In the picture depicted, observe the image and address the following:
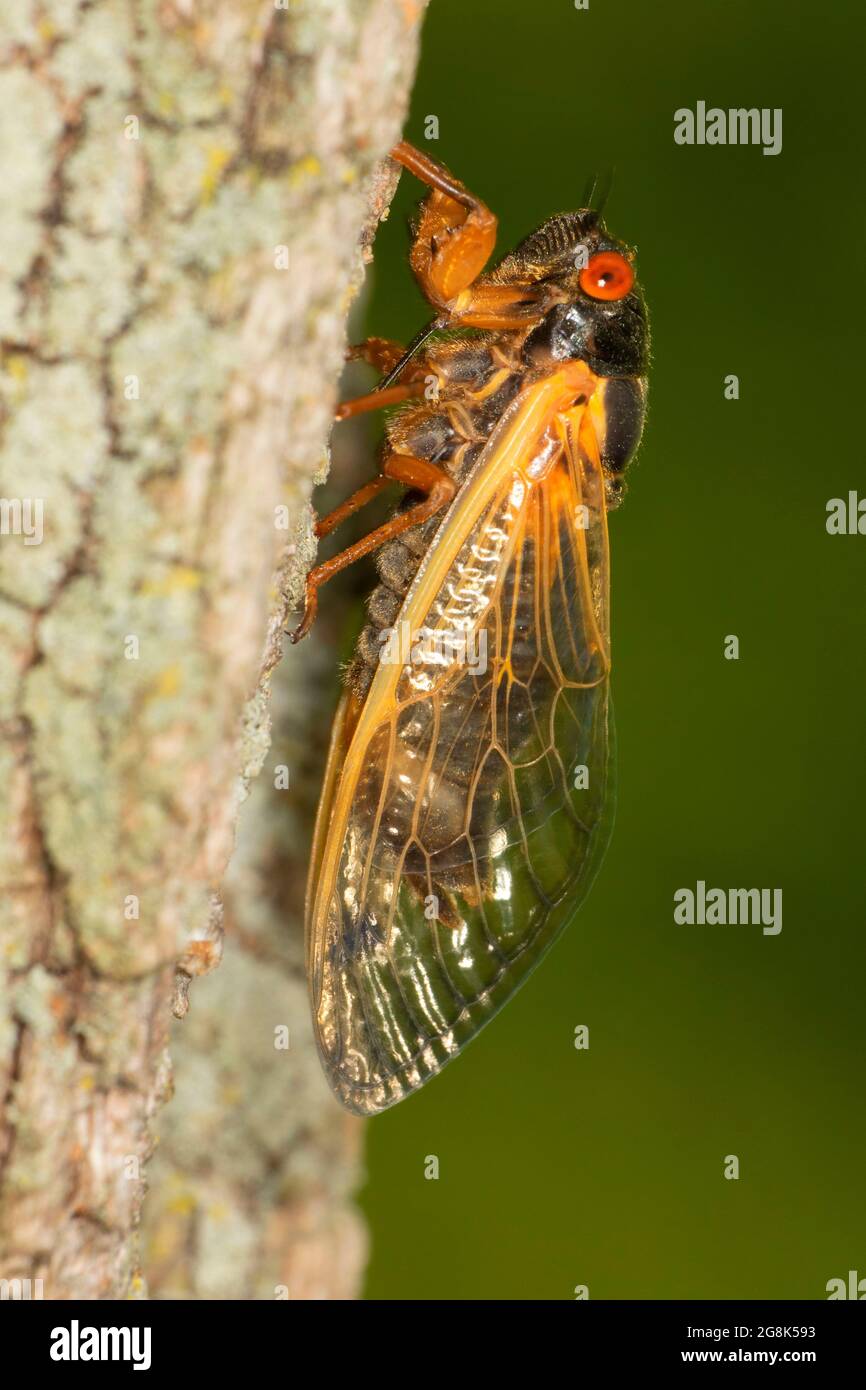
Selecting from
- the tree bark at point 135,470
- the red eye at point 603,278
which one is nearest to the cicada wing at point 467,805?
the red eye at point 603,278

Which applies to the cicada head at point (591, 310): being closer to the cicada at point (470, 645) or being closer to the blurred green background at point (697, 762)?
the cicada at point (470, 645)

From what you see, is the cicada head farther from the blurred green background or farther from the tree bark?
the tree bark

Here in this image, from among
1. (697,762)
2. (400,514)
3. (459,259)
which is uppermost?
(459,259)

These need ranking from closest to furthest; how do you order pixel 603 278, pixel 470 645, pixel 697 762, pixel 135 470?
pixel 135 470 < pixel 470 645 < pixel 603 278 < pixel 697 762

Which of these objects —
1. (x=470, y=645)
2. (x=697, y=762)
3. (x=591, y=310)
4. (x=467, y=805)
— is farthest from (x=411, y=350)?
(x=697, y=762)

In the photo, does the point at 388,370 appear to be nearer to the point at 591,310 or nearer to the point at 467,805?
the point at 591,310

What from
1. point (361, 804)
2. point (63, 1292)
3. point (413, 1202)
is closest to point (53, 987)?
point (63, 1292)

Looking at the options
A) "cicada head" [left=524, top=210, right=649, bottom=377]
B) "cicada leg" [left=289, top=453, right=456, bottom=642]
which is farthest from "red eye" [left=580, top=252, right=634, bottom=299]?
"cicada leg" [left=289, top=453, right=456, bottom=642]
